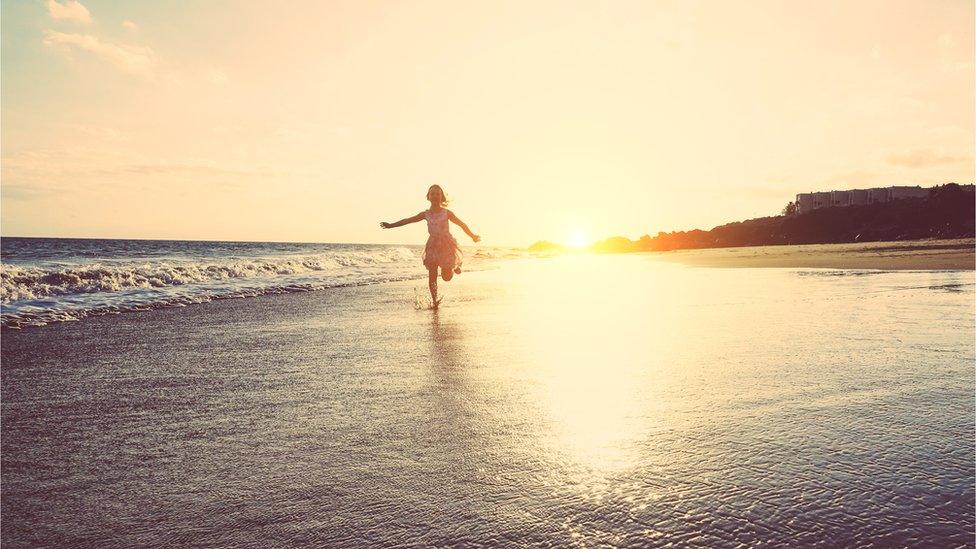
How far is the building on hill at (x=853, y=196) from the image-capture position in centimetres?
5747

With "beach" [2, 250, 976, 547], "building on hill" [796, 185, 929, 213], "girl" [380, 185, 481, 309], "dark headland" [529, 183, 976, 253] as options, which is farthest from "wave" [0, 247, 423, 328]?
"building on hill" [796, 185, 929, 213]

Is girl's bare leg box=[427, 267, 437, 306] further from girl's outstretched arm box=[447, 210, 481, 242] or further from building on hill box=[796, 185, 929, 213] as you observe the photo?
building on hill box=[796, 185, 929, 213]

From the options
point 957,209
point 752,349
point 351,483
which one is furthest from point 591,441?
point 957,209

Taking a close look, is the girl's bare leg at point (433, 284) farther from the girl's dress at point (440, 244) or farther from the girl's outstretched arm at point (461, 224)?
the girl's outstretched arm at point (461, 224)

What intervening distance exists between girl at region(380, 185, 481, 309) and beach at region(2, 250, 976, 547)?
16.8 feet

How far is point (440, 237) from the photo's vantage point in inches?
443

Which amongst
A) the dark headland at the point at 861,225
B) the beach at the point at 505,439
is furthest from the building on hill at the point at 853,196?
the beach at the point at 505,439

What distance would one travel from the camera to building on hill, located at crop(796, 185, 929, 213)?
2263 inches

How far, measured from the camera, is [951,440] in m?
2.47

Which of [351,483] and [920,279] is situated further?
[920,279]

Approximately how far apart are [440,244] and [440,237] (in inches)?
6.0

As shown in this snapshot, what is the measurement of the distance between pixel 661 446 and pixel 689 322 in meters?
4.60

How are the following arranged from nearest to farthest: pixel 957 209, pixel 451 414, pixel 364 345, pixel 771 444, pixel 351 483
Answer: pixel 351 483 < pixel 771 444 < pixel 451 414 < pixel 364 345 < pixel 957 209

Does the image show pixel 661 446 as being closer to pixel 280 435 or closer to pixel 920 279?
pixel 280 435
